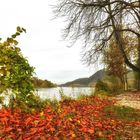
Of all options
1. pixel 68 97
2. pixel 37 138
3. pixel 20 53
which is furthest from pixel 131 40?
pixel 37 138

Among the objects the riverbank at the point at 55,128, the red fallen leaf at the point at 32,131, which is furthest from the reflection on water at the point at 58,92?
the red fallen leaf at the point at 32,131

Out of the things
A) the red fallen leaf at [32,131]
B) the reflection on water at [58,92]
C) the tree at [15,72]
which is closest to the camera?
the red fallen leaf at [32,131]

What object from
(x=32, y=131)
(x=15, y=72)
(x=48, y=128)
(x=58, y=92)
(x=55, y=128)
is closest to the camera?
(x=32, y=131)

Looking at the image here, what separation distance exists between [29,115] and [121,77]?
29.0 metres

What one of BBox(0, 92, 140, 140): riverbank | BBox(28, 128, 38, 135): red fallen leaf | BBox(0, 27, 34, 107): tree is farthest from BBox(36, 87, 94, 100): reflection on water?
BBox(28, 128, 38, 135): red fallen leaf

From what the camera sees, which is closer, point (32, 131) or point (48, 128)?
point (32, 131)

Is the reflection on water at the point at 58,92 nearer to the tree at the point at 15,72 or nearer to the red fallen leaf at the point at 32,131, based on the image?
the tree at the point at 15,72

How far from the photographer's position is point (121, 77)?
3656cm

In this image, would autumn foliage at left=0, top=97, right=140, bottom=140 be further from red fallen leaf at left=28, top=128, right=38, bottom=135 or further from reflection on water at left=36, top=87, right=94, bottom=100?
reflection on water at left=36, top=87, right=94, bottom=100

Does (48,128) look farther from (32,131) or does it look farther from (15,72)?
(15,72)

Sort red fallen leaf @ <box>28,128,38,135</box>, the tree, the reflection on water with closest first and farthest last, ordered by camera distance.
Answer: red fallen leaf @ <box>28,128,38,135</box>, the tree, the reflection on water

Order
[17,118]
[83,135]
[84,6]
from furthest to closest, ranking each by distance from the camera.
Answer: [84,6]
[17,118]
[83,135]

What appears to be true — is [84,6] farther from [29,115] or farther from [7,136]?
[7,136]

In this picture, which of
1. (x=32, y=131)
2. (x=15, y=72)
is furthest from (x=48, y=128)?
(x=15, y=72)
